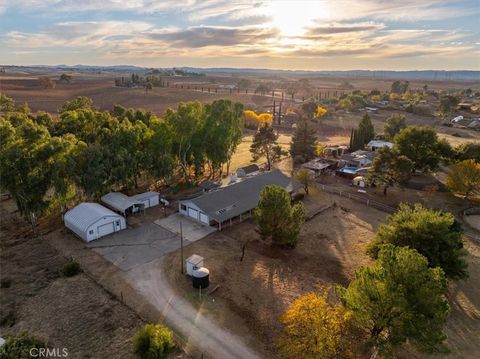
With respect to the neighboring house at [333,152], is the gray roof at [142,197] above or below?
above

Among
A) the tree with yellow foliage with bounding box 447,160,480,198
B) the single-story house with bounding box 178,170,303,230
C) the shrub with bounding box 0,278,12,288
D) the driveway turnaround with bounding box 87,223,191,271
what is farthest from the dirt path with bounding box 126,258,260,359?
the tree with yellow foliage with bounding box 447,160,480,198

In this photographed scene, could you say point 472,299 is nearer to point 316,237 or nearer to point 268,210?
point 316,237

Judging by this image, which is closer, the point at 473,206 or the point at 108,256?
the point at 108,256

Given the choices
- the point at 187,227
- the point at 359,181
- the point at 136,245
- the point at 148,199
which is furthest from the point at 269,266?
the point at 359,181

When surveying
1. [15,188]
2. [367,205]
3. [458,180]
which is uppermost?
[15,188]

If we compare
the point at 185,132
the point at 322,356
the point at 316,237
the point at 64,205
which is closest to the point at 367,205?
the point at 316,237

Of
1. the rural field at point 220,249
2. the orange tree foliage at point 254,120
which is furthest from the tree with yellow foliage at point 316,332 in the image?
the orange tree foliage at point 254,120

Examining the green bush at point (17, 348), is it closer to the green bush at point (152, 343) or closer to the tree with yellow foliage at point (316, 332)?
the green bush at point (152, 343)
